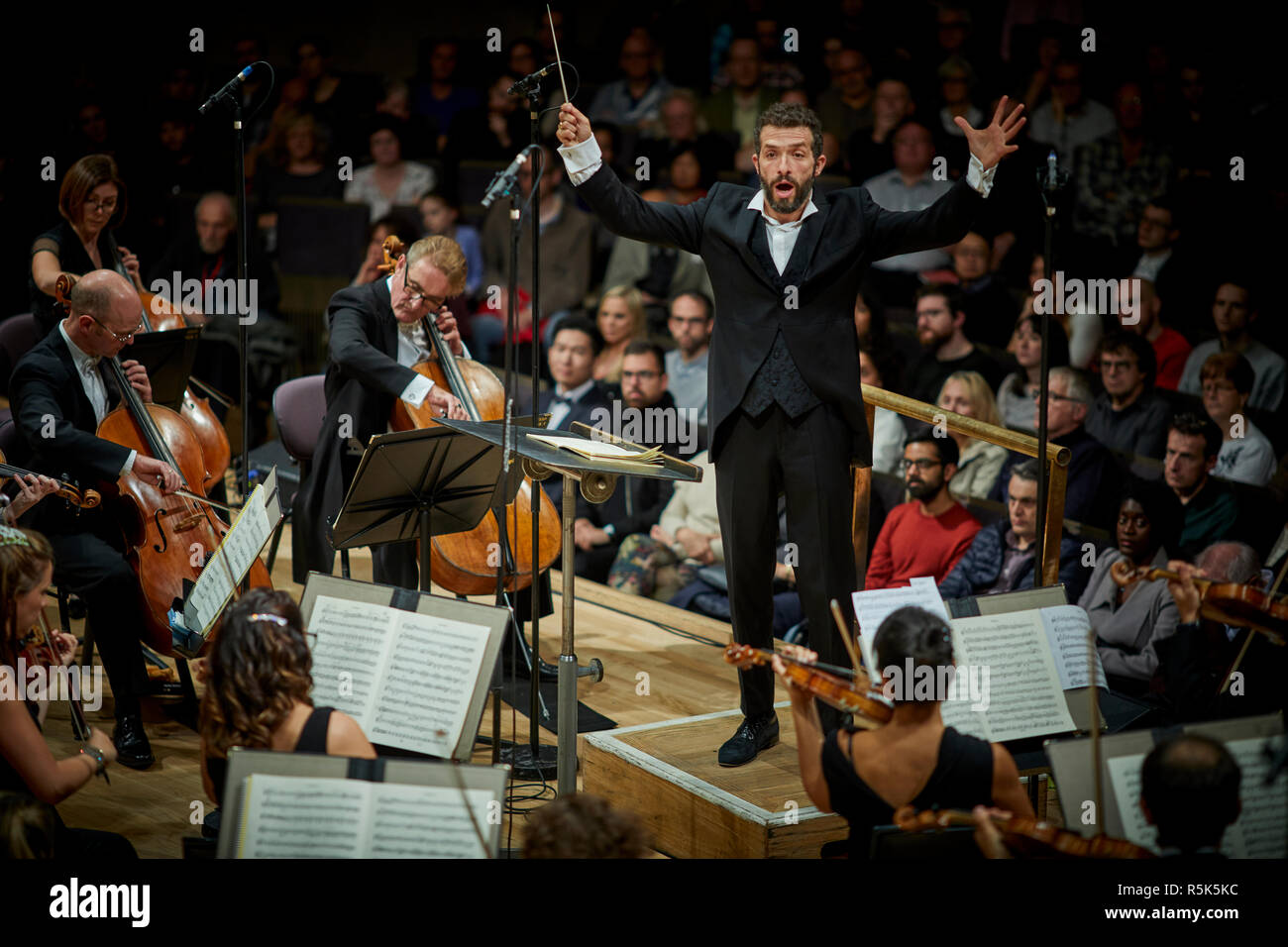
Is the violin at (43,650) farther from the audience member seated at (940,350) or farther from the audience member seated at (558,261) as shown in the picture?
the audience member seated at (558,261)

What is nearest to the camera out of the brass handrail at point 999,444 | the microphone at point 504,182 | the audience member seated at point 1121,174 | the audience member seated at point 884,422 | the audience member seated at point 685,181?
the microphone at point 504,182

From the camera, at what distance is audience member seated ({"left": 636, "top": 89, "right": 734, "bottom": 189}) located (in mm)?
7195

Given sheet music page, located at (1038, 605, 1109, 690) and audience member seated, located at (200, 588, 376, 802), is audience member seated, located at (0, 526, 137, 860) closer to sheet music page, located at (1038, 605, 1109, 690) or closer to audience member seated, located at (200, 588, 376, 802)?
audience member seated, located at (200, 588, 376, 802)

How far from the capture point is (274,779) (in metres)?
2.44

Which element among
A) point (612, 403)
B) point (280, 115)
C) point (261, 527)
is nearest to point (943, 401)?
point (612, 403)

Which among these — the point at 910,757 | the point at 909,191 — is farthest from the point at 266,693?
the point at 909,191

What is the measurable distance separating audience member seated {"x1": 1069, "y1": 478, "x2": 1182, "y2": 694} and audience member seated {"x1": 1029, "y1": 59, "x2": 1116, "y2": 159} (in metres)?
2.60

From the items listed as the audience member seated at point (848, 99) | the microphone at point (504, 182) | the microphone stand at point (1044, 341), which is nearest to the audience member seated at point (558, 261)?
the audience member seated at point (848, 99)

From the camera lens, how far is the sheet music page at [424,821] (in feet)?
8.02

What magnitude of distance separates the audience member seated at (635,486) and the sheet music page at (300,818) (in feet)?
10.6

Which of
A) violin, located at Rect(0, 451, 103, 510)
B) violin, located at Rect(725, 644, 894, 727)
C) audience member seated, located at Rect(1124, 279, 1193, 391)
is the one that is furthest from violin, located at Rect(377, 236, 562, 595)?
audience member seated, located at Rect(1124, 279, 1193, 391)

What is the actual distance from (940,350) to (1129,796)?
3.52 m

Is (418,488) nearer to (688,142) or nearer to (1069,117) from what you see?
(688,142)

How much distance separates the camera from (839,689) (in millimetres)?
2641
